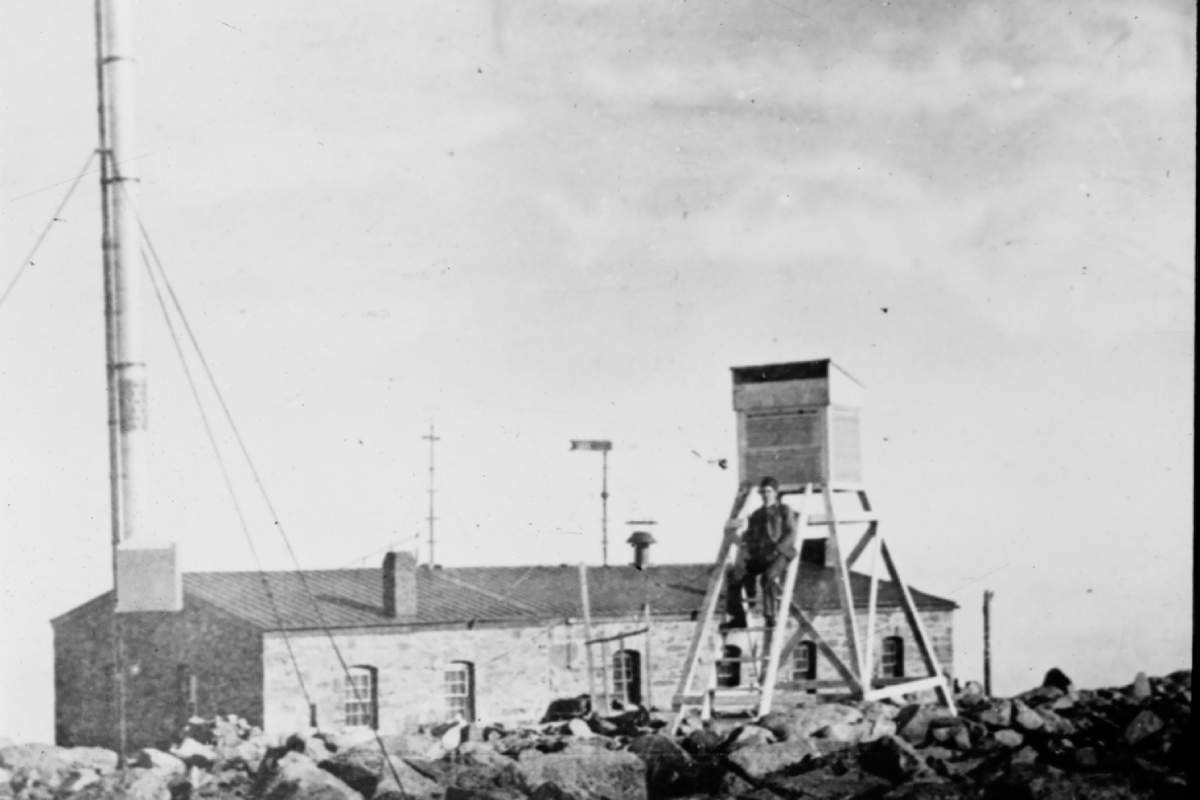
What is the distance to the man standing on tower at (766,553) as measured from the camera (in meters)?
15.4

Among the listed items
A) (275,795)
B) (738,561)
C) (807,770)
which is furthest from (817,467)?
(275,795)

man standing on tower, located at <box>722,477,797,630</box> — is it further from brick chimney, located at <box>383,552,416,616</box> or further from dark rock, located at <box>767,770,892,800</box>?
brick chimney, located at <box>383,552,416,616</box>

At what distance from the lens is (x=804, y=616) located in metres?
15.7

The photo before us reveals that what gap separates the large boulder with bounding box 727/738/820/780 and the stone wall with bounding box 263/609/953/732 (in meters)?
13.9

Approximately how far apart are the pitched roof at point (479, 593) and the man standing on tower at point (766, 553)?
34.8ft

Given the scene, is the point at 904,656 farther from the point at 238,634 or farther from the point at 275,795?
the point at 275,795

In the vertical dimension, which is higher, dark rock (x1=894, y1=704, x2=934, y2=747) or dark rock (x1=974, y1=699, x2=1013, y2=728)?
dark rock (x1=974, y1=699, x2=1013, y2=728)

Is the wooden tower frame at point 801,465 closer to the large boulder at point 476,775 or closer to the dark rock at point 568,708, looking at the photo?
the large boulder at point 476,775

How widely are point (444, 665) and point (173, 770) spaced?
14.2 meters

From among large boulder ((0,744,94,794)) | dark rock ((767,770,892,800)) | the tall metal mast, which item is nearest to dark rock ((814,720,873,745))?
dark rock ((767,770,892,800))

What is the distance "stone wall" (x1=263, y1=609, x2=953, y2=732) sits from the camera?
83.7 ft

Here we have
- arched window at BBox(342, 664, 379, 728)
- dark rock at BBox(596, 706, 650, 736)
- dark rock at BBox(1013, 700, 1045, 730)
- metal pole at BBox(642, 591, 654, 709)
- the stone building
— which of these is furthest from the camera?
metal pole at BBox(642, 591, 654, 709)

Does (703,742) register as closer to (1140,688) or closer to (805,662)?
(1140,688)

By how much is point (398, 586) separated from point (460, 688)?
2.53 metres
